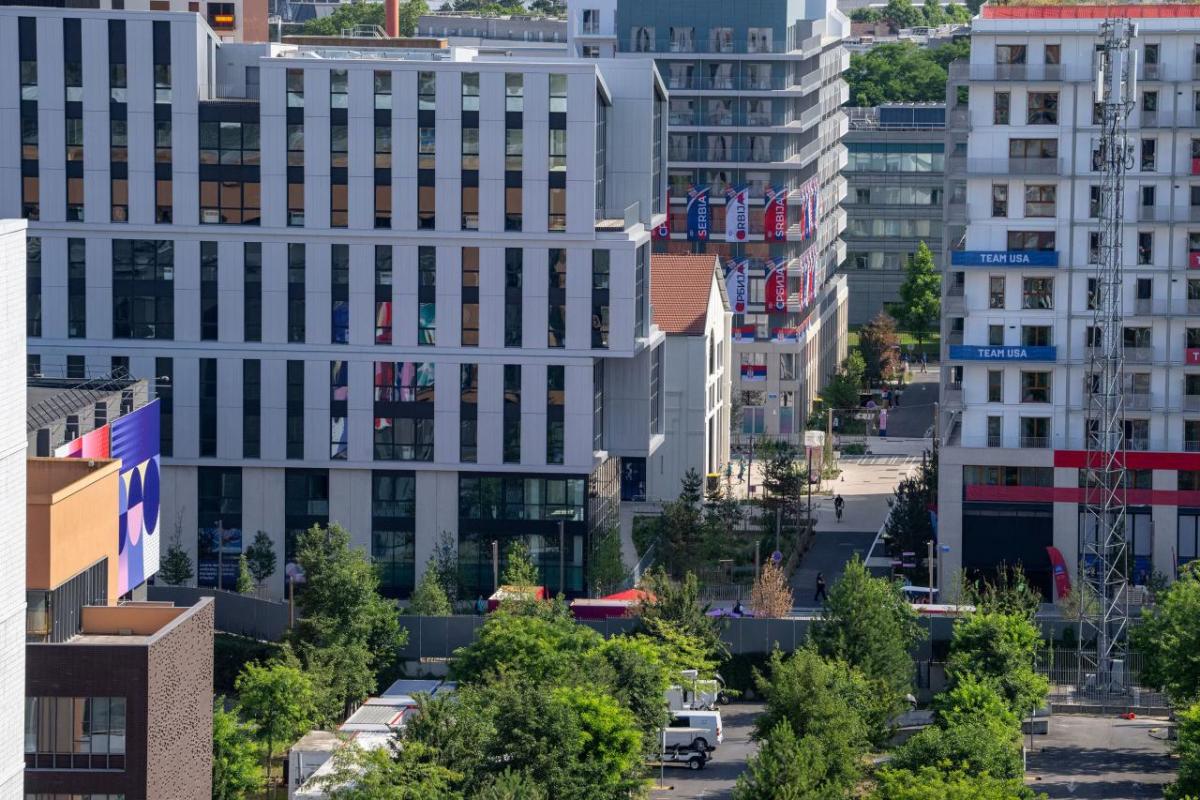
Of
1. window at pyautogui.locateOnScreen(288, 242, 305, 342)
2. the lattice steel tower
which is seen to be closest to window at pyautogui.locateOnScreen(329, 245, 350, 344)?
window at pyautogui.locateOnScreen(288, 242, 305, 342)

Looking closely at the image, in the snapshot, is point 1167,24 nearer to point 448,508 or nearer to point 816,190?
point 448,508

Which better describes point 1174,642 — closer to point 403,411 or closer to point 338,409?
point 403,411

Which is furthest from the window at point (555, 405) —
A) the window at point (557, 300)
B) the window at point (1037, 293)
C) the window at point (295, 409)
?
the window at point (1037, 293)

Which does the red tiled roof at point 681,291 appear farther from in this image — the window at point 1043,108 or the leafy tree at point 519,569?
the window at point 1043,108

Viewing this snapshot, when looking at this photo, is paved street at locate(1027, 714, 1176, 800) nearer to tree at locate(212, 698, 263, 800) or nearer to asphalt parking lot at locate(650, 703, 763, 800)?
asphalt parking lot at locate(650, 703, 763, 800)

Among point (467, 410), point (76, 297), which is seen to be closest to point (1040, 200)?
point (467, 410)

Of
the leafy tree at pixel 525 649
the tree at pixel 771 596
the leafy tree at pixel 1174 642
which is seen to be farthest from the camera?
the tree at pixel 771 596
